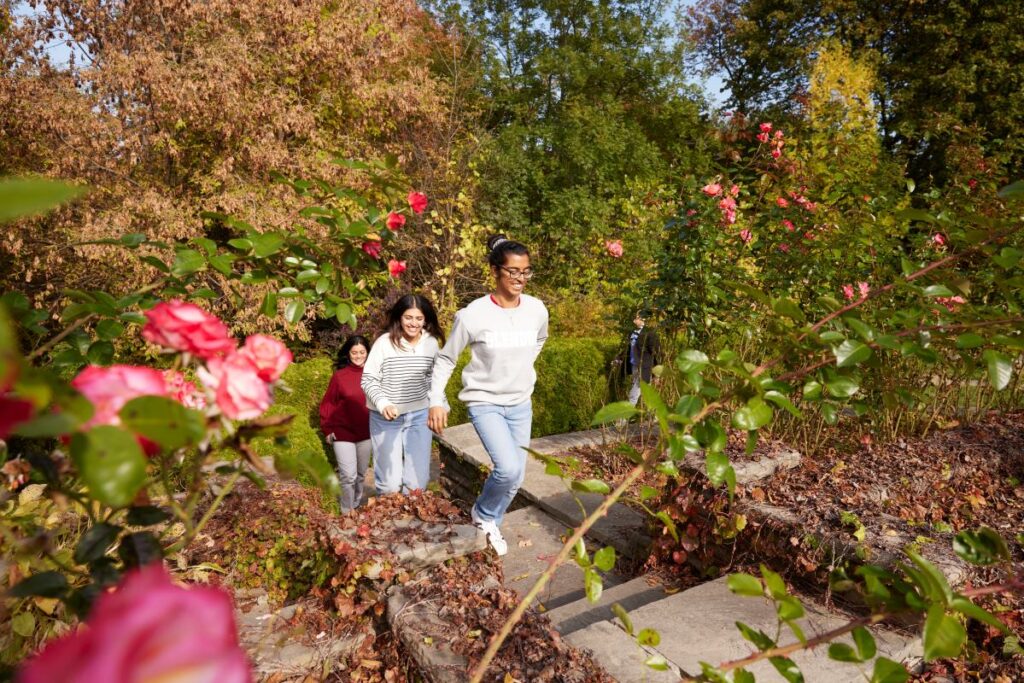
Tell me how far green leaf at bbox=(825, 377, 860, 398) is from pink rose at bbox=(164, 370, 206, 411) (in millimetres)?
1094

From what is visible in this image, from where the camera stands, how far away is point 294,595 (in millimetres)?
3178

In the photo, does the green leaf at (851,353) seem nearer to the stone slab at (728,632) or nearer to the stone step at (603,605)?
the stone slab at (728,632)

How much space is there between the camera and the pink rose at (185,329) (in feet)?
2.29

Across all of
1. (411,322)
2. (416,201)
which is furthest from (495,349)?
(416,201)

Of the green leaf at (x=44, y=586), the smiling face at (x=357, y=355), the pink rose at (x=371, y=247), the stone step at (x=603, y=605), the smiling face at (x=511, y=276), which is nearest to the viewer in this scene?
the green leaf at (x=44, y=586)

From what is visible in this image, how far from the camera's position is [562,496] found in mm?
4438

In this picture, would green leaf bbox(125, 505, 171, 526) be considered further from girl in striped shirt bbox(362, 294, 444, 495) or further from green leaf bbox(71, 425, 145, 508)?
girl in striped shirt bbox(362, 294, 444, 495)

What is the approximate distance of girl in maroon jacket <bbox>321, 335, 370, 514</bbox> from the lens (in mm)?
4656

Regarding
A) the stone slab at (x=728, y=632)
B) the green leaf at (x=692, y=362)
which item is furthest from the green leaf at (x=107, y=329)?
the stone slab at (x=728, y=632)

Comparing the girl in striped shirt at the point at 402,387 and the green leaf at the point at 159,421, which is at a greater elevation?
the green leaf at the point at 159,421

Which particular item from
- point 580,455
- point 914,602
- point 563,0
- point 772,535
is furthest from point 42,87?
point 563,0

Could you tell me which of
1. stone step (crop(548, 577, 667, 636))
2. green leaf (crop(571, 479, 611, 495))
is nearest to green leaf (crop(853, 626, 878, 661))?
green leaf (crop(571, 479, 611, 495))

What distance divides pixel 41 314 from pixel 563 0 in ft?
60.4

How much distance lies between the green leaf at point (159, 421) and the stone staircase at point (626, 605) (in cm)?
119
